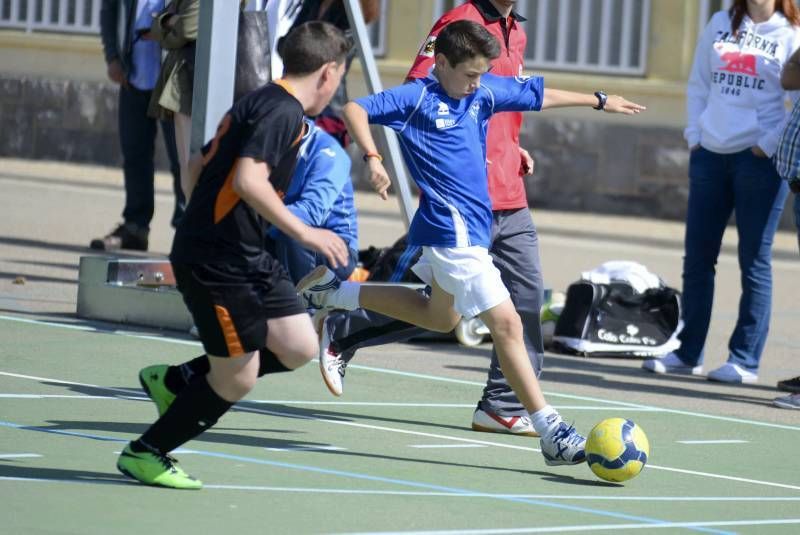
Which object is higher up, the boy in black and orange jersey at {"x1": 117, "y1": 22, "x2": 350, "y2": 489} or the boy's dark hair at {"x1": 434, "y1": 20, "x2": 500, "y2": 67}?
the boy's dark hair at {"x1": 434, "y1": 20, "x2": 500, "y2": 67}

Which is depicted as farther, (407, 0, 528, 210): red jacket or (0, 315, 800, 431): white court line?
(0, 315, 800, 431): white court line

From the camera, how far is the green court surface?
566 cm

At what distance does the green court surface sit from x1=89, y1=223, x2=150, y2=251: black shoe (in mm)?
4188

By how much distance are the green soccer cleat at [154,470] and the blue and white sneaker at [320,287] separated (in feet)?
6.97

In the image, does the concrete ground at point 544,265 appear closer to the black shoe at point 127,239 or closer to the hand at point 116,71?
the black shoe at point 127,239

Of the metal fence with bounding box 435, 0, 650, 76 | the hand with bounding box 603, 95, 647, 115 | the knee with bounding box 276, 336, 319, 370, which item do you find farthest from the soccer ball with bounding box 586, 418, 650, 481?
the metal fence with bounding box 435, 0, 650, 76

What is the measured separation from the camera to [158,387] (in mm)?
6414

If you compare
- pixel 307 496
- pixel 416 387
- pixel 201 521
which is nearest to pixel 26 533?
pixel 201 521

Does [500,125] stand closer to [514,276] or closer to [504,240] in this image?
[504,240]

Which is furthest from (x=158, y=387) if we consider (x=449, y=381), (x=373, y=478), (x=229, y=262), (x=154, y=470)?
(x=449, y=381)

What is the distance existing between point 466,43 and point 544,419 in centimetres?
149

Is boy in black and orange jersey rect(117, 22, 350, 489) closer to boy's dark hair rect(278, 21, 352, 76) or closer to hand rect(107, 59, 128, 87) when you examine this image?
boy's dark hair rect(278, 21, 352, 76)

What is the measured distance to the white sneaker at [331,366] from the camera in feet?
25.8

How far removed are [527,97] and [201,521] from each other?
2.70 metres
